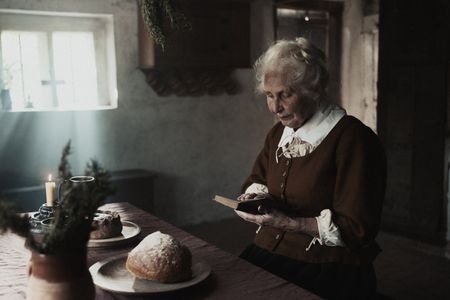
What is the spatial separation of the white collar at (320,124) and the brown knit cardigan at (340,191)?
0.02 meters

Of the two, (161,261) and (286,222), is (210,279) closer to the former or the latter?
(161,261)

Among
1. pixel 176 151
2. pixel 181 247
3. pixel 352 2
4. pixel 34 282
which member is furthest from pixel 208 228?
pixel 34 282

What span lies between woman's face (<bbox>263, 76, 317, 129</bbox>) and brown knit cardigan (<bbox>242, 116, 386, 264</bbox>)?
0.48ft

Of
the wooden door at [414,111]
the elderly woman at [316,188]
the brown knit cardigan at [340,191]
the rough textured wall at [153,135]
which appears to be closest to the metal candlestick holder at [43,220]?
the elderly woman at [316,188]

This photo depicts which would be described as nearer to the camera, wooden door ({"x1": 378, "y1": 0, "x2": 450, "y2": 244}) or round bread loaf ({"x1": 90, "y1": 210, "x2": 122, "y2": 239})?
round bread loaf ({"x1": 90, "y1": 210, "x2": 122, "y2": 239})

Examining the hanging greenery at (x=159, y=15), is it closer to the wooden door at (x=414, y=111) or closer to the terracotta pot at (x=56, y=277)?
the terracotta pot at (x=56, y=277)

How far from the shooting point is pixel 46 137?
3957 mm

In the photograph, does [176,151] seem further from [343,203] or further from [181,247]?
[181,247]

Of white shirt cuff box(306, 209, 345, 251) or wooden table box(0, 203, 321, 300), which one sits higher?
white shirt cuff box(306, 209, 345, 251)

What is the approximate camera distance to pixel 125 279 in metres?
1.37

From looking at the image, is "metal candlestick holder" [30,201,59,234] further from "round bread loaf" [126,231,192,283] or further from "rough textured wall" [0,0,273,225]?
"rough textured wall" [0,0,273,225]

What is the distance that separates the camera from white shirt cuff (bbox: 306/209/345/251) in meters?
1.72

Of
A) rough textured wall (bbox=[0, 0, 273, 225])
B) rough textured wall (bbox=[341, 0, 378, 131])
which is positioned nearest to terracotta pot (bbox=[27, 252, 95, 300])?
rough textured wall (bbox=[0, 0, 273, 225])

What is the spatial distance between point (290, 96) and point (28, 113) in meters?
2.57
